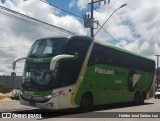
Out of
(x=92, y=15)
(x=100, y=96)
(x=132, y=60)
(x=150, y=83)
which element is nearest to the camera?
(x=100, y=96)

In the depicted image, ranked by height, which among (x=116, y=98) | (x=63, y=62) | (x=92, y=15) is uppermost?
(x=92, y=15)

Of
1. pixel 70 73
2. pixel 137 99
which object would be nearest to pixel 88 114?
pixel 70 73

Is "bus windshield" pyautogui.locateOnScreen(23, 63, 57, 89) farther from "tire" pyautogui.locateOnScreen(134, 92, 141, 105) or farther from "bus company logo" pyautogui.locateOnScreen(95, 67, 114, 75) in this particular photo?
"tire" pyautogui.locateOnScreen(134, 92, 141, 105)

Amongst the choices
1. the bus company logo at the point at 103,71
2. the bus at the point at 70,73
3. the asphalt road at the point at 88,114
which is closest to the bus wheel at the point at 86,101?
the bus at the point at 70,73

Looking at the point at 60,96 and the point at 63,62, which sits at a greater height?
the point at 63,62

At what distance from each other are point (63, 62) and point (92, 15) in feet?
57.8

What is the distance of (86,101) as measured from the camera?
2117 centimetres

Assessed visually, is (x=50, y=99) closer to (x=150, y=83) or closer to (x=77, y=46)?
(x=77, y=46)

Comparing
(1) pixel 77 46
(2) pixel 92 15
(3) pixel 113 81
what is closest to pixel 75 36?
(1) pixel 77 46

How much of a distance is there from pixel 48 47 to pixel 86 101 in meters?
3.88

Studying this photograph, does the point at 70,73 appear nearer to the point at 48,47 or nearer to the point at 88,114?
the point at 48,47

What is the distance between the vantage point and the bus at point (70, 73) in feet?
60.8

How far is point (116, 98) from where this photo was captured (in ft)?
82.9

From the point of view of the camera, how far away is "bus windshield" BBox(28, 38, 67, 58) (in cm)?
1916
